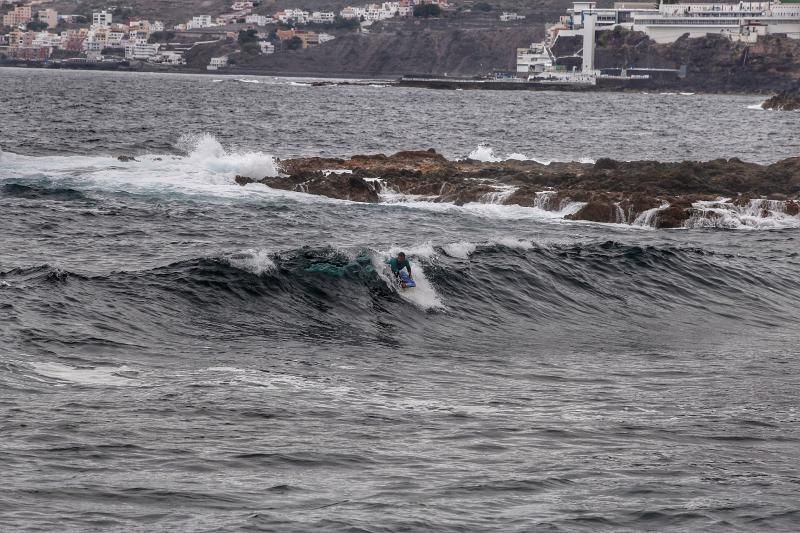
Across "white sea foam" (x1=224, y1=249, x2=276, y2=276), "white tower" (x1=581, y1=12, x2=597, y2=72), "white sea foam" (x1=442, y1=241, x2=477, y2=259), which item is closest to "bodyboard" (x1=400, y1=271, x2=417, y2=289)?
"white sea foam" (x1=224, y1=249, x2=276, y2=276)

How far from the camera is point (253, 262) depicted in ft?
81.4

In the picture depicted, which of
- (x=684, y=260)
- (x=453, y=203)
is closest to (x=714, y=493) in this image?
(x=684, y=260)

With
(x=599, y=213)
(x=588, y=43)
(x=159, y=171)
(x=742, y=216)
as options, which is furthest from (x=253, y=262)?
(x=588, y=43)

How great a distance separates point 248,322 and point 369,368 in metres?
3.69

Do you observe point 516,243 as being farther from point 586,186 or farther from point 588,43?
point 588,43

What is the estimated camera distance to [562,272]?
91.4ft

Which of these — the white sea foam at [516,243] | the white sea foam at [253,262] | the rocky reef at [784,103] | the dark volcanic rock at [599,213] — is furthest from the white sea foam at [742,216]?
the rocky reef at [784,103]

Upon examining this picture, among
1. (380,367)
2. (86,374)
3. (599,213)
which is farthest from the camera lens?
(599,213)

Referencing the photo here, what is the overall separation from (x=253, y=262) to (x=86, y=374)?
7.86 meters

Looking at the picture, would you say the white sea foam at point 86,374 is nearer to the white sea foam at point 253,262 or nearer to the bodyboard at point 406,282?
the white sea foam at point 253,262

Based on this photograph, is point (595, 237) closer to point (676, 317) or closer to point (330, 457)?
point (676, 317)

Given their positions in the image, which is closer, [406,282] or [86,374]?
[86,374]

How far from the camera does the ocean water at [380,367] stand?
42.9 feet

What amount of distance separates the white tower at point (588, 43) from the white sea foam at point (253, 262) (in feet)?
570
